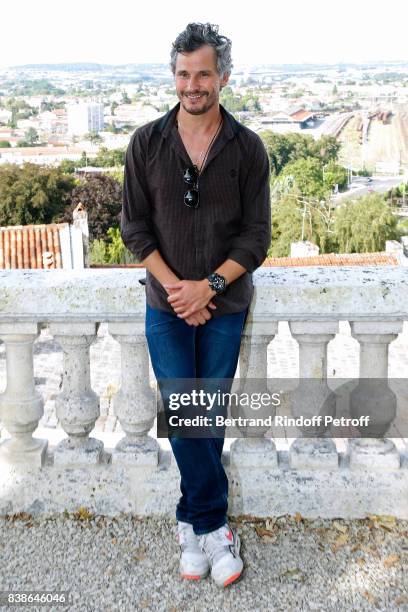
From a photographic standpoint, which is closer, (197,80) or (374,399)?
(197,80)

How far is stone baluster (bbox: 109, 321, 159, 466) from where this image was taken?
9.99 feet

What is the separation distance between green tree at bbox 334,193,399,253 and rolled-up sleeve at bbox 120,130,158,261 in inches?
2273

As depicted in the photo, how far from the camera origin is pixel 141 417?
3.12 meters

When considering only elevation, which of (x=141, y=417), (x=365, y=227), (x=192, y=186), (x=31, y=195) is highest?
(x=192, y=186)

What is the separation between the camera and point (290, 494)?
3127 millimetres

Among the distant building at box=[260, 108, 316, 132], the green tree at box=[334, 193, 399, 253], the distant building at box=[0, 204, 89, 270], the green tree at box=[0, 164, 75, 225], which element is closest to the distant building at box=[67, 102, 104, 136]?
the distant building at box=[260, 108, 316, 132]

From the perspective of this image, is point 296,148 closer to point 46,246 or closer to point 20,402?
point 46,246

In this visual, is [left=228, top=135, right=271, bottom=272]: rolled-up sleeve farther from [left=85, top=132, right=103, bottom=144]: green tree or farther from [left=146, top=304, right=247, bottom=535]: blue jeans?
[left=85, top=132, right=103, bottom=144]: green tree

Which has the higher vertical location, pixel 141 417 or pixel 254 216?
pixel 254 216

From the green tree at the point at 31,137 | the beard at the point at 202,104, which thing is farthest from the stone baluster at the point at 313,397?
the green tree at the point at 31,137

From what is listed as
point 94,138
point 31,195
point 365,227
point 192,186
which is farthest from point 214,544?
point 94,138

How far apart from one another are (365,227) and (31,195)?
2678 cm

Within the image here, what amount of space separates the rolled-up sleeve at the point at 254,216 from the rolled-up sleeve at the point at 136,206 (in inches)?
11.6

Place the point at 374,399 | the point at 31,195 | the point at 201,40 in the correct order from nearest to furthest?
the point at 201,40 < the point at 374,399 < the point at 31,195
